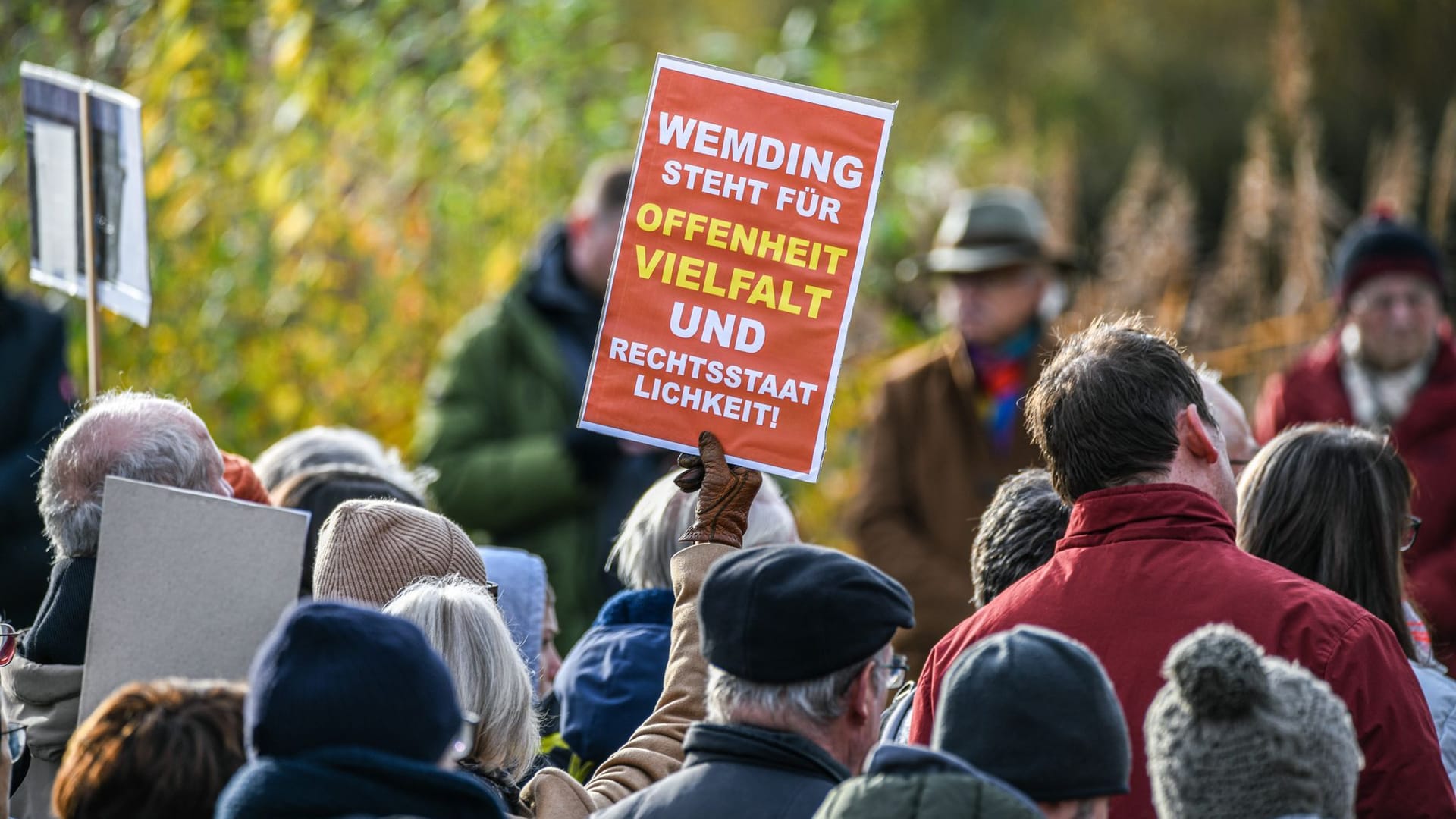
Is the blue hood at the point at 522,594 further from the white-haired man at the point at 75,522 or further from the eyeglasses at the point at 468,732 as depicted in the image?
the eyeglasses at the point at 468,732

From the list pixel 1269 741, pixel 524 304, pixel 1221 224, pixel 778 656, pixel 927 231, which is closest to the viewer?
pixel 1269 741

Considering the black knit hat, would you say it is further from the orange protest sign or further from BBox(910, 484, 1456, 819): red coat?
the orange protest sign

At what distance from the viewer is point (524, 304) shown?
6125mm

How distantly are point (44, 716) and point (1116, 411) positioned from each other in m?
2.08

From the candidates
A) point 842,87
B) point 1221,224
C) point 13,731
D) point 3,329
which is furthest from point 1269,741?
point 1221,224

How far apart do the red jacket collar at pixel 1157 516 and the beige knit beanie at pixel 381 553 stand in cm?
124

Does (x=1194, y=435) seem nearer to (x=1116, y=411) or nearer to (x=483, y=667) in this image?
(x=1116, y=411)

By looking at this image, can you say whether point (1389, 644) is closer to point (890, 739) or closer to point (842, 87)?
point (890, 739)

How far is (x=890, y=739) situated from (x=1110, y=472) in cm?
67

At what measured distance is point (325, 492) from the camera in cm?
407

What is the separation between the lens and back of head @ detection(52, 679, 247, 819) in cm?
231

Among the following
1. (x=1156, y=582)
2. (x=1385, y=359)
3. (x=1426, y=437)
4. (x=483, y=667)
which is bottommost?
(x=483, y=667)

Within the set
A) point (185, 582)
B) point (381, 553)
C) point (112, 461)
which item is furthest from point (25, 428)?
point (381, 553)

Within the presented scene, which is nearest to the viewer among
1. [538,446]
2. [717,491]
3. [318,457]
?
[717,491]
